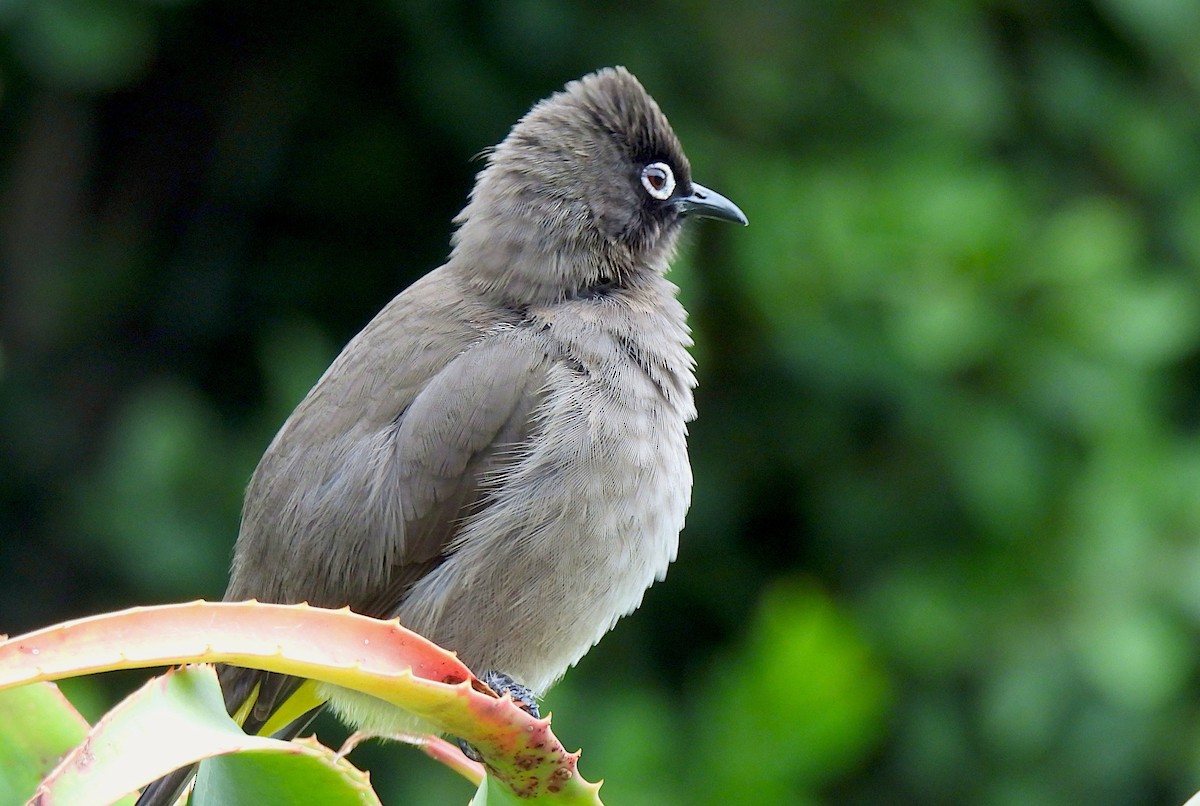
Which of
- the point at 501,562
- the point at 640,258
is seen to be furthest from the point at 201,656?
the point at 640,258

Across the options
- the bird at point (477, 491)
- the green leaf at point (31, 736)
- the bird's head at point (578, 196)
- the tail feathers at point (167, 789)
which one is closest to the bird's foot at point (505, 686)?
the bird at point (477, 491)

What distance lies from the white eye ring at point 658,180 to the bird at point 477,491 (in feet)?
1.71

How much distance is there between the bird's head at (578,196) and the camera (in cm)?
334

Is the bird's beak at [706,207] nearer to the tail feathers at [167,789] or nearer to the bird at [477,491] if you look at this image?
the bird at [477,491]

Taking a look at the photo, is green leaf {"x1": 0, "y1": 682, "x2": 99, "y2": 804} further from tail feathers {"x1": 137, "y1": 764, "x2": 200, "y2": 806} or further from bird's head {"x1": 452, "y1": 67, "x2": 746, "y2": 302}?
bird's head {"x1": 452, "y1": 67, "x2": 746, "y2": 302}

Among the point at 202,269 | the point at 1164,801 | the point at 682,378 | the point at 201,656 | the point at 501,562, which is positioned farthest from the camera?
the point at 202,269

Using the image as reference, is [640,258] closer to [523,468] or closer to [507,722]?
[523,468]

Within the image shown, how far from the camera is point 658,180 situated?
11.9 feet

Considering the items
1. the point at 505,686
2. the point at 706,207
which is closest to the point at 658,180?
the point at 706,207

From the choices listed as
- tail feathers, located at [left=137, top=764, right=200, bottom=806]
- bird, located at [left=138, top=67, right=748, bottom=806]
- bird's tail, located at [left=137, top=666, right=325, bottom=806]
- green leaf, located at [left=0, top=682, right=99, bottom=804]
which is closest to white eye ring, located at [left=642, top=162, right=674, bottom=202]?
bird, located at [left=138, top=67, right=748, bottom=806]

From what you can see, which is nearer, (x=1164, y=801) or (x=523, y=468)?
(x=523, y=468)

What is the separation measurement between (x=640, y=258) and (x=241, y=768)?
219 centimetres

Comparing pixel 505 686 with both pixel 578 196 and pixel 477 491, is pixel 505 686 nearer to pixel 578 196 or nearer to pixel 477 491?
pixel 477 491

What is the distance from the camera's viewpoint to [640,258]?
357 centimetres
